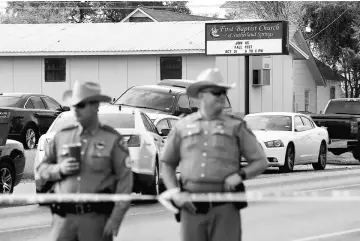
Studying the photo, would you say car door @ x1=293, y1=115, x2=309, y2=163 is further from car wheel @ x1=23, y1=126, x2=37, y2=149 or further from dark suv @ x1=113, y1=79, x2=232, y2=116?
car wheel @ x1=23, y1=126, x2=37, y2=149

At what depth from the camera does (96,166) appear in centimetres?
684

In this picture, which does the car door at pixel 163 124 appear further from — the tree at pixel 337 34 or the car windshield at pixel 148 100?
the tree at pixel 337 34

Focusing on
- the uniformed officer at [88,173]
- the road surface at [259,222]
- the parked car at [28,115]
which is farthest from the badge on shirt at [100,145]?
the parked car at [28,115]

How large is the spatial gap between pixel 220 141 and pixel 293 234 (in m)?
6.16

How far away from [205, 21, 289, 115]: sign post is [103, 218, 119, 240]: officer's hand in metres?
28.1

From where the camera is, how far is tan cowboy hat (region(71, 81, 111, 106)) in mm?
6875

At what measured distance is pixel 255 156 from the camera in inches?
277

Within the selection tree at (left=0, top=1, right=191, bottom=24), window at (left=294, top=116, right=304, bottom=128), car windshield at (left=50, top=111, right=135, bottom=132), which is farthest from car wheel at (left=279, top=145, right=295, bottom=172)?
tree at (left=0, top=1, right=191, bottom=24)

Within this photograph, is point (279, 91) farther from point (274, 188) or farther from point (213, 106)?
point (213, 106)

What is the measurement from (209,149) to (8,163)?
34.3ft

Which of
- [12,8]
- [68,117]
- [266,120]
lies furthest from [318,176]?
[12,8]

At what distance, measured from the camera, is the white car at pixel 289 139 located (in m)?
25.0

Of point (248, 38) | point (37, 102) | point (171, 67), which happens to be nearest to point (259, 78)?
point (171, 67)

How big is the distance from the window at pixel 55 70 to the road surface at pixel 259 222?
83.5 ft
